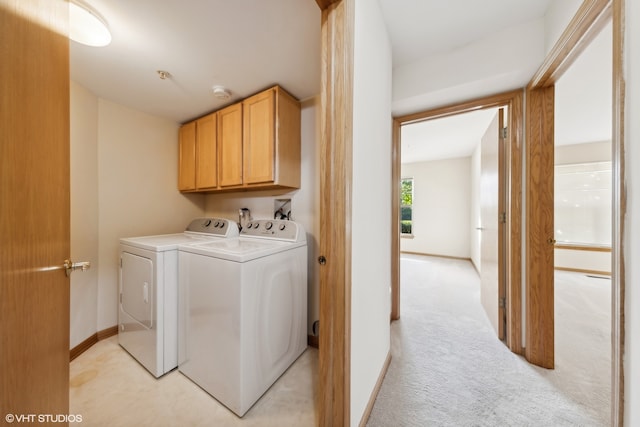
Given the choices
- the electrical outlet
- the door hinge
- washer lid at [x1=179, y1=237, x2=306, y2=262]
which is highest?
the electrical outlet

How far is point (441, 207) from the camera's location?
5.17 metres

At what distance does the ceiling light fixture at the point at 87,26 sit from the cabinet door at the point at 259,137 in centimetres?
90

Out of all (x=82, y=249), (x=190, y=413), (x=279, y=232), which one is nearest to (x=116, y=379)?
(x=190, y=413)

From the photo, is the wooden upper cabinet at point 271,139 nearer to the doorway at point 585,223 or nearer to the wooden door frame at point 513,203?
the wooden door frame at point 513,203

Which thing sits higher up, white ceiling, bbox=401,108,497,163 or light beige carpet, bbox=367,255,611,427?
white ceiling, bbox=401,108,497,163

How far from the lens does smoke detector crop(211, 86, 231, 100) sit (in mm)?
1802

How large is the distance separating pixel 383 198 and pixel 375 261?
44 cm

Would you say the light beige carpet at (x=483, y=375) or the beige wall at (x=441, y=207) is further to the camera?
the beige wall at (x=441, y=207)

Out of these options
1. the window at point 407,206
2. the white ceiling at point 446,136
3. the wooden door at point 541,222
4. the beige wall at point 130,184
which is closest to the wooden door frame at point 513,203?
the wooden door at point 541,222

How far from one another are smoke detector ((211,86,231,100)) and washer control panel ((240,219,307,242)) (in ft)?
3.72

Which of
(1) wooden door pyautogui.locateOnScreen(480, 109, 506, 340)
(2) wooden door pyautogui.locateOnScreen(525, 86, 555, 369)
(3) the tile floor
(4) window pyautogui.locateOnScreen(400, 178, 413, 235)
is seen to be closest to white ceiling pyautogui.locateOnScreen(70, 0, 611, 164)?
(2) wooden door pyautogui.locateOnScreen(525, 86, 555, 369)

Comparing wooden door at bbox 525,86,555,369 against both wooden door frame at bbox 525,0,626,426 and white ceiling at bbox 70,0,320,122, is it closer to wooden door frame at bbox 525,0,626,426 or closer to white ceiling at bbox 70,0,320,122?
wooden door frame at bbox 525,0,626,426

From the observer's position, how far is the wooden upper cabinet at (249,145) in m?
1.79

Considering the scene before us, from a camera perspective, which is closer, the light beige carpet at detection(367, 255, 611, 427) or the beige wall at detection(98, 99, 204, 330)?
the light beige carpet at detection(367, 255, 611, 427)
